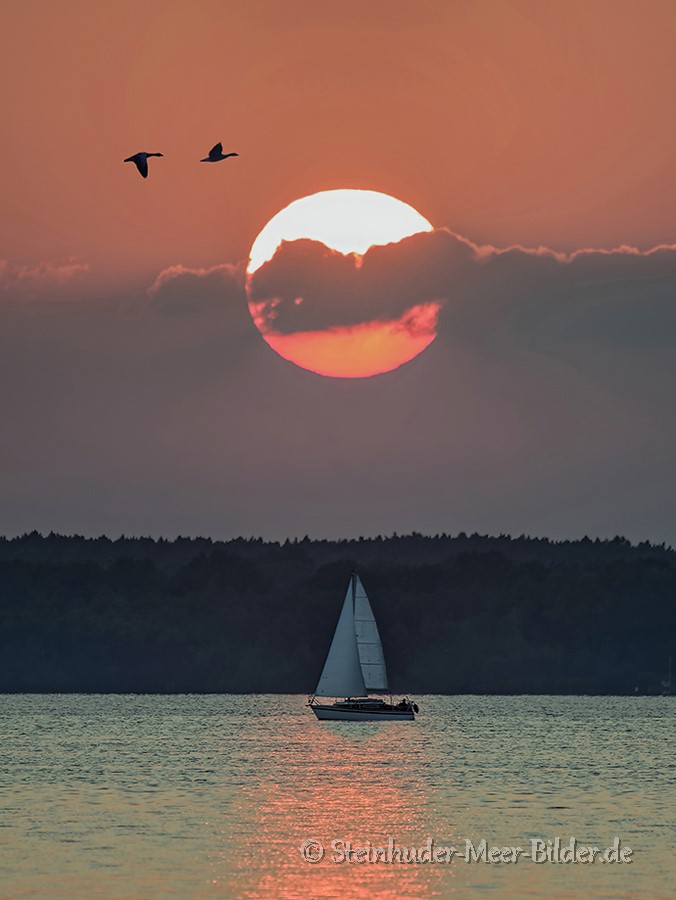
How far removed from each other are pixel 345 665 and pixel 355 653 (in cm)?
173

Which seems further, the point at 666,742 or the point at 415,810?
the point at 666,742

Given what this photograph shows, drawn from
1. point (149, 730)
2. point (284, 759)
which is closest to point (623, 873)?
point (284, 759)

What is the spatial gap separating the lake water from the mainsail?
24.8 ft

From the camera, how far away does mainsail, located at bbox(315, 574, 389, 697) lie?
162000 millimetres

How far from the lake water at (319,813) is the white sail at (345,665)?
750cm

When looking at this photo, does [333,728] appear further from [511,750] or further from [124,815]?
[124,815]

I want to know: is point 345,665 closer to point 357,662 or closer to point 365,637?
point 357,662

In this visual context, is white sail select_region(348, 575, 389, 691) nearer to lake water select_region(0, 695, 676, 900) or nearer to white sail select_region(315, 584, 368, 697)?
white sail select_region(315, 584, 368, 697)

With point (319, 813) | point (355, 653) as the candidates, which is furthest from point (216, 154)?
point (355, 653)

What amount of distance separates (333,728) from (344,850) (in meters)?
105

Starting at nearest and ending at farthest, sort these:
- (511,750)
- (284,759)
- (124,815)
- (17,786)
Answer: (124,815)
(17,786)
(284,759)
(511,750)

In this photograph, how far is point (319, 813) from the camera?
85562mm

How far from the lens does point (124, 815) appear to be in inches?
3265

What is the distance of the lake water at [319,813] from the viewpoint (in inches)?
2477
